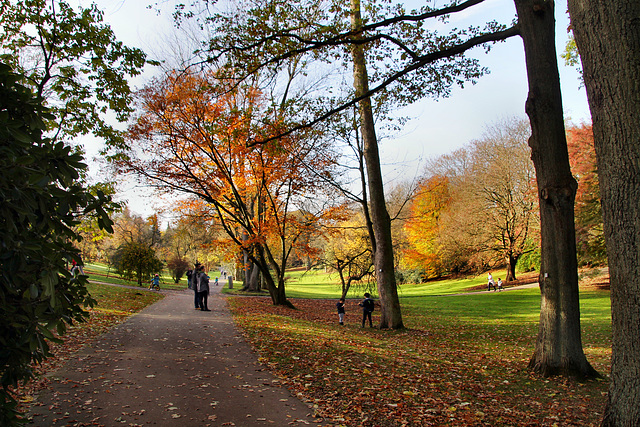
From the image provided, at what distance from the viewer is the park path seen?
15.5 ft

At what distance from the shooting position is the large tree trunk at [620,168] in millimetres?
3572

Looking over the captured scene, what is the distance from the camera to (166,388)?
5762 mm

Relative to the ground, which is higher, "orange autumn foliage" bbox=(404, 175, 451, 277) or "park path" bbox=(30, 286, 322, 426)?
"orange autumn foliage" bbox=(404, 175, 451, 277)

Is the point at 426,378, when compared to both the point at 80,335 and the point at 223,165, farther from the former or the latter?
the point at 223,165

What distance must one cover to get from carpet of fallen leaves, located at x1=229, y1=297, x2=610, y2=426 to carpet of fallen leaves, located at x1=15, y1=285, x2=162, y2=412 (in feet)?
11.3

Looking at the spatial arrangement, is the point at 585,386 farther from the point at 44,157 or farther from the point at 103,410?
the point at 44,157

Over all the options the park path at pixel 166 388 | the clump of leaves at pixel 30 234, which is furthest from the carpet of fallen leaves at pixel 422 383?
the clump of leaves at pixel 30 234

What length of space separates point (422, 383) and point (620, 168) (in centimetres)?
440

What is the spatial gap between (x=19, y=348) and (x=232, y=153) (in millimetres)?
15003

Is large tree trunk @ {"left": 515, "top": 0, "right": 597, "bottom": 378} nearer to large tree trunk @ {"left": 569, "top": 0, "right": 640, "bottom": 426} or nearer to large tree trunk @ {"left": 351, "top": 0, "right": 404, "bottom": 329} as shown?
large tree trunk @ {"left": 569, "top": 0, "right": 640, "bottom": 426}

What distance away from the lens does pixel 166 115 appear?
53.3 ft

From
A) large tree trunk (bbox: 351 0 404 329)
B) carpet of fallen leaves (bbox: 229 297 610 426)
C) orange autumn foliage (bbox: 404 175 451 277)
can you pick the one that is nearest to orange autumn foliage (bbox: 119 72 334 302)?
large tree trunk (bbox: 351 0 404 329)

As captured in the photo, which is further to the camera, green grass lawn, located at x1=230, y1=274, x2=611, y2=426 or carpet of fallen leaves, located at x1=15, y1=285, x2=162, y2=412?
carpet of fallen leaves, located at x1=15, y1=285, x2=162, y2=412

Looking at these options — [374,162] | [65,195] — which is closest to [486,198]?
[374,162]
